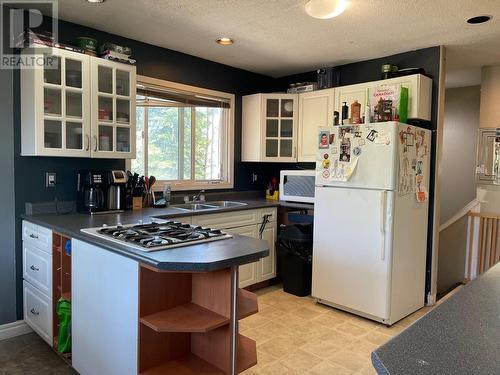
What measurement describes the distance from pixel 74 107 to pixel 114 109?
306mm

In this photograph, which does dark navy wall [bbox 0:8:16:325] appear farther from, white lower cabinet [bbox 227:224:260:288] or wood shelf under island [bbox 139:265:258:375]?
white lower cabinet [bbox 227:224:260:288]

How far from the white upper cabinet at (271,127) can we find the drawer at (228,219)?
854mm

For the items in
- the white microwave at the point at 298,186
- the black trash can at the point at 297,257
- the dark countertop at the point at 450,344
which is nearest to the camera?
the dark countertop at the point at 450,344

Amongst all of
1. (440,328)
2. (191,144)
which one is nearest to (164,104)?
(191,144)

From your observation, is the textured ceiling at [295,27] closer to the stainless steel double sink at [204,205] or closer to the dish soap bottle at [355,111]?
the dish soap bottle at [355,111]

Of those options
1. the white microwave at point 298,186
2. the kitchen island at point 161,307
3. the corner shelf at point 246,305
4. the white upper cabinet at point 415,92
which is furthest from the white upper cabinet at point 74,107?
the white upper cabinet at point 415,92

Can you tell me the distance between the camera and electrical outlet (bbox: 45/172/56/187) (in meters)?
2.83

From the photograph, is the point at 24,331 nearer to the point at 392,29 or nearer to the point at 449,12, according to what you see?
the point at 392,29

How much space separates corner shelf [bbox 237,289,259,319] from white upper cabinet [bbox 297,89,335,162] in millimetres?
2323

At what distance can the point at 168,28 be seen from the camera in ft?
9.85

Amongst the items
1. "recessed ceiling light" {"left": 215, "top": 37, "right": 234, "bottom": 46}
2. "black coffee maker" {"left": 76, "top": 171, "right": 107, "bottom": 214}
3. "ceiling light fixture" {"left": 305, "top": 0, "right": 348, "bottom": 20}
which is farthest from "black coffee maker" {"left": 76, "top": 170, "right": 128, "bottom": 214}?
"ceiling light fixture" {"left": 305, "top": 0, "right": 348, "bottom": 20}

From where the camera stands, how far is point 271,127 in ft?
13.8

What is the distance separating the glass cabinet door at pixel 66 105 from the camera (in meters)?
2.56

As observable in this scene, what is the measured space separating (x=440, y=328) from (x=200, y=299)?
120cm
